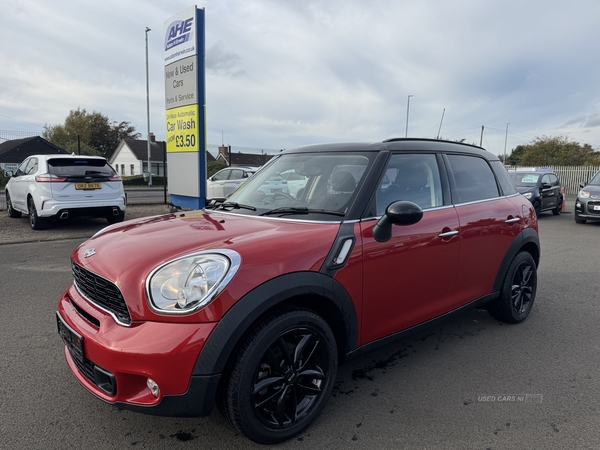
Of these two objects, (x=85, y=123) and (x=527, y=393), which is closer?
(x=527, y=393)

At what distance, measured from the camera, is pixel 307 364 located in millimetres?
2430

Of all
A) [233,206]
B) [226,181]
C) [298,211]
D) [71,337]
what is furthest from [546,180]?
[71,337]

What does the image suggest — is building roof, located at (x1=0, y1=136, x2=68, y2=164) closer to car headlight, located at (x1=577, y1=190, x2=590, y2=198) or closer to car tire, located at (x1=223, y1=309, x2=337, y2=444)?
car headlight, located at (x1=577, y1=190, x2=590, y2=198)

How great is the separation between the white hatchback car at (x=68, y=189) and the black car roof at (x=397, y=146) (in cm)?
657

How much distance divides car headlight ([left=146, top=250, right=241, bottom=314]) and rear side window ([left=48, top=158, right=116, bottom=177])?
Answer: 7.76m

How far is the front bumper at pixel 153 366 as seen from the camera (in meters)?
1.98

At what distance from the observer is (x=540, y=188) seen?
13.7m

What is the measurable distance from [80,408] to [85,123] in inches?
2708

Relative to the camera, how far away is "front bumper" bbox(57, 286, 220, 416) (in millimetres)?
1979

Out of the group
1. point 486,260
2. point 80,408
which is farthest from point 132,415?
point 486,260

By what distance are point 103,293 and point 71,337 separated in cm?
34

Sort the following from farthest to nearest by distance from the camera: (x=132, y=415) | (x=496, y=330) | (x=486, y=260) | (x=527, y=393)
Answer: (x=496, y=330) < (x=486, y=260) < (x=527, y=393) < (x=132, y=415)

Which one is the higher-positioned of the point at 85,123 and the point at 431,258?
the point at 85,123

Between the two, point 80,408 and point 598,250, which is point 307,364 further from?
point 598,250
